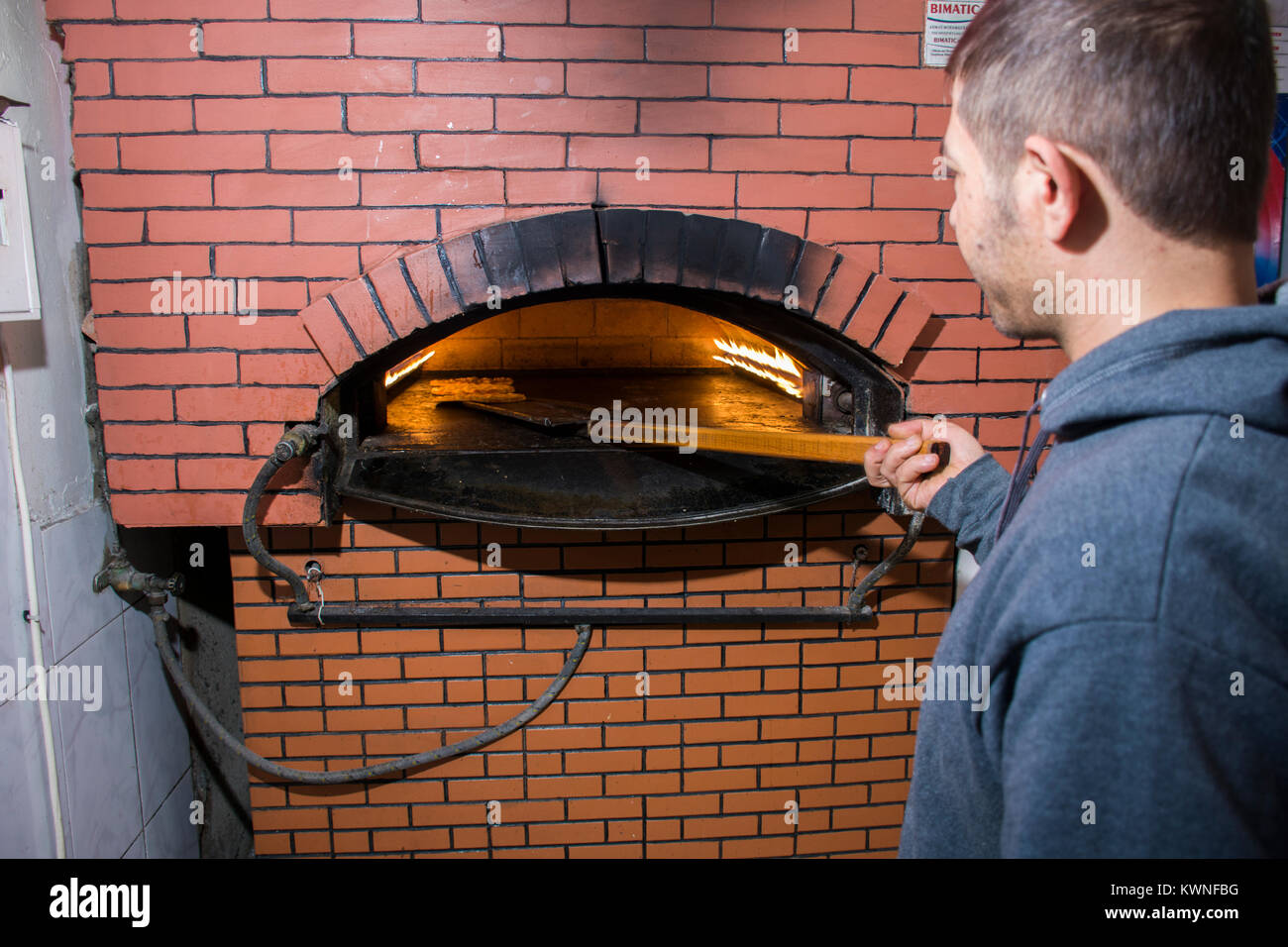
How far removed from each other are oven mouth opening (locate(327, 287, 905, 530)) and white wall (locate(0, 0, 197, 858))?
0.66 meters

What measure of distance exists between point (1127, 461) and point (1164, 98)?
38 cm

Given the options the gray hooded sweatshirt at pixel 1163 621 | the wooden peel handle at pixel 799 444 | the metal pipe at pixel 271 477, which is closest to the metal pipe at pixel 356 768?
the metal pipe at pixel 271 477

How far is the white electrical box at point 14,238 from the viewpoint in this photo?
1822mm

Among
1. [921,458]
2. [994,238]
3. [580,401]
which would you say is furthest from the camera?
[580,401]

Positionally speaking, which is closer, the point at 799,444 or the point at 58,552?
the point at 799,444

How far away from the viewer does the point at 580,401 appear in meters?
2.57

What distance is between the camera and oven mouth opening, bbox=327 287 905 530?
86.4 inches

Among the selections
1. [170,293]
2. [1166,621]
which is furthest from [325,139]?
[1166,621]

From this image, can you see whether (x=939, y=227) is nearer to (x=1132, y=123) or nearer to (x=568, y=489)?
(x=568, y=489)

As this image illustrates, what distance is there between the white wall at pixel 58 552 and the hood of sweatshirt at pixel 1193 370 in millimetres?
2143

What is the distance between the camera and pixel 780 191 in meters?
2.13

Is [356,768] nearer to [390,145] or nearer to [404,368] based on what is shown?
[404,368]

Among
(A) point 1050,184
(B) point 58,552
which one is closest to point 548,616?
(B) point 58,552

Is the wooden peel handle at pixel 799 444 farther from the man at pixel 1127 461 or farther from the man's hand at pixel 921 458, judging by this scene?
the man at pixel 1127 461
